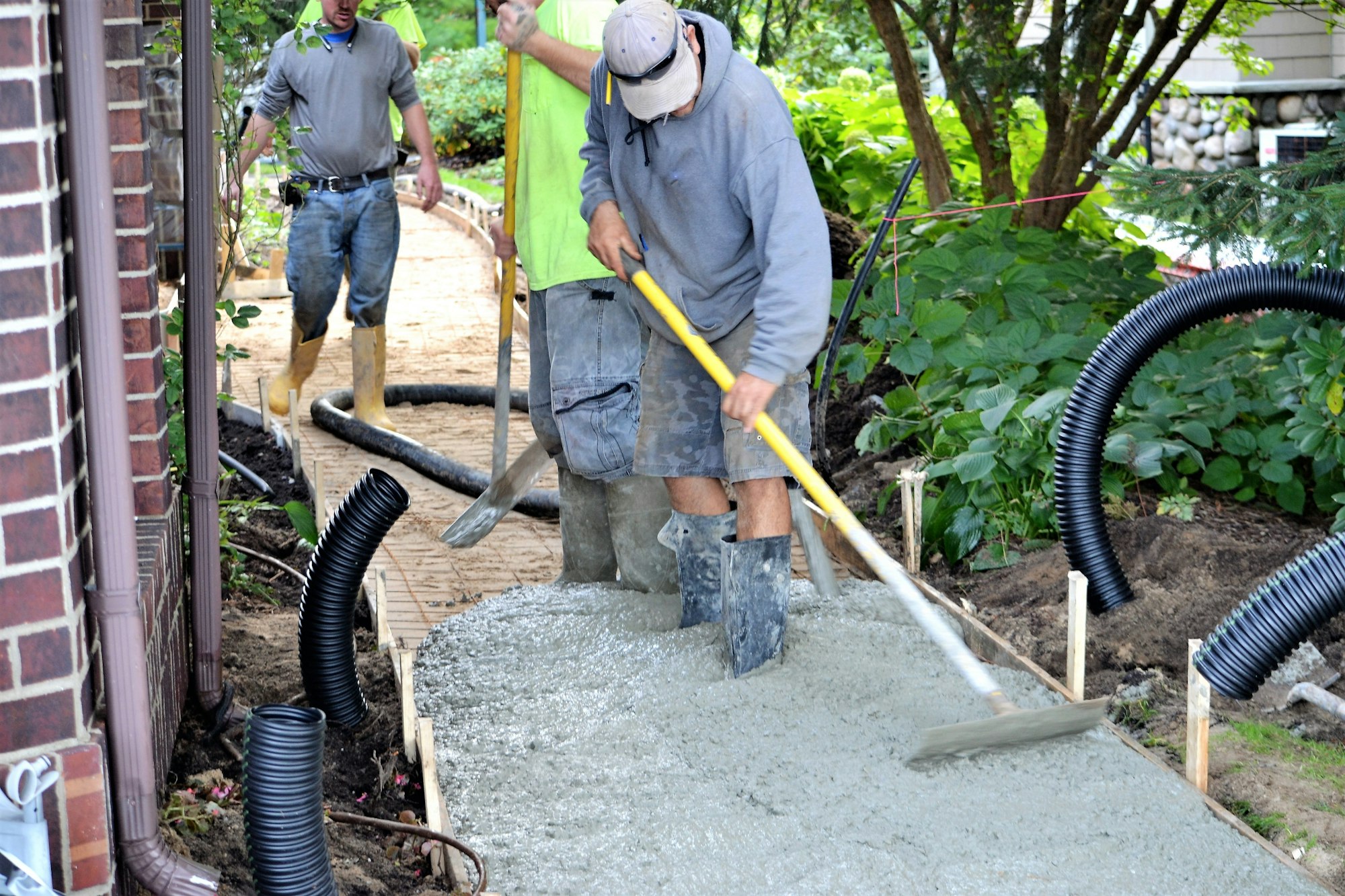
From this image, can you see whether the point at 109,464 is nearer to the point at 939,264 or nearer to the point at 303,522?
the point at 303,522

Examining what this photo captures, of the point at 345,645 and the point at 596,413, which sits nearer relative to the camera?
the point at 345,645

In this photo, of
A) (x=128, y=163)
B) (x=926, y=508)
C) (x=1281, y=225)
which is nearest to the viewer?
(x=128, y=163)

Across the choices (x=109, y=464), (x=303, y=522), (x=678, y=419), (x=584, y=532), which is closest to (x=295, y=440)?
(x=303, y=522)

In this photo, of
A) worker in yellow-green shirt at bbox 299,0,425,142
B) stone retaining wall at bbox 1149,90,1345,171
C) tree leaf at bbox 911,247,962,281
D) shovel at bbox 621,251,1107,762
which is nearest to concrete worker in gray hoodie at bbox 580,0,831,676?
shovel at bbox 621,251,1107,762

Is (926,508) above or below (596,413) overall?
below

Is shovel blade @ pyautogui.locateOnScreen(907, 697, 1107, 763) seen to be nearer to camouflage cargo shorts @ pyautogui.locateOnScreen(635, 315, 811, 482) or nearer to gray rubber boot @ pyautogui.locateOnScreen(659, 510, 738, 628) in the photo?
gray rubber boot @ pyautogui.locateOnScreen(659, 510, 738, 628)

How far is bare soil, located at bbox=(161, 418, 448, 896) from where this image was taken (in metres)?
2.63

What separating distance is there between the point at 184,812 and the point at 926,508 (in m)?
2.98

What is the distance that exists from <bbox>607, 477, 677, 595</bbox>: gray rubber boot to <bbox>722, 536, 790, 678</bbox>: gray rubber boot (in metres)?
0.68

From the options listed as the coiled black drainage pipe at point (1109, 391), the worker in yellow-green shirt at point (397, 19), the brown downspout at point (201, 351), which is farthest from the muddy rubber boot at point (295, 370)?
the coiled black drainage pipe at point (1109, 391)

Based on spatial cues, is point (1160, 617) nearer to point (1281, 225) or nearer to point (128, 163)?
point (1281, 225)

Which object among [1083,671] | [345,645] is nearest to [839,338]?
[1083,671]

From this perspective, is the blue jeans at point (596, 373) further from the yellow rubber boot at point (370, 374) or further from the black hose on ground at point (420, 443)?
the yellow rubber boot at point (370, 374)

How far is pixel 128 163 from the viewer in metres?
A: 3.01
